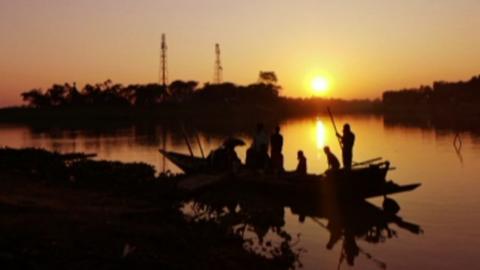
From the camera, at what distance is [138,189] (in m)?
17.9

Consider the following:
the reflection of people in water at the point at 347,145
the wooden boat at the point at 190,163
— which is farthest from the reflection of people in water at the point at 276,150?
the wooden boat at the point at 190,163

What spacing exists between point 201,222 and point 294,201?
5.64 m

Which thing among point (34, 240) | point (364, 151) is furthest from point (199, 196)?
point (364, 151)

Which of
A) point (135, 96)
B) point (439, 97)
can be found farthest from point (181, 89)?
point (439, 97)

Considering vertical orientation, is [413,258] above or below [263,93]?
below

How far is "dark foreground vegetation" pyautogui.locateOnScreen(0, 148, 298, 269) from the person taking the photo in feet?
27.0

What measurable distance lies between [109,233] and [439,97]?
5936 inches

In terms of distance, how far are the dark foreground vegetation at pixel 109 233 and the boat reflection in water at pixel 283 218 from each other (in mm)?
277

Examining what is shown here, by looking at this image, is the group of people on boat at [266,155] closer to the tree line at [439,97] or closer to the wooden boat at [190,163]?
the wooden boat at [190,163]

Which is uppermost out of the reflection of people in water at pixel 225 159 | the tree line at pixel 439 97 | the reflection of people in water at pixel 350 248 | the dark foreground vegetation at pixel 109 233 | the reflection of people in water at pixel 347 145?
the tree line at pixel 439 97

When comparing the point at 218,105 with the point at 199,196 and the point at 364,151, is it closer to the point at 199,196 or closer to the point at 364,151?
the point at 364,151

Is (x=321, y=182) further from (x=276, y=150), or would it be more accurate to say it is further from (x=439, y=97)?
(x=439, y=97)

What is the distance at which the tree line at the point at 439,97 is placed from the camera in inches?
5148

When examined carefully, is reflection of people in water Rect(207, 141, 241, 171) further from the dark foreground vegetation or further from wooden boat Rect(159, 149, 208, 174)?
the dark foreground vegetation
